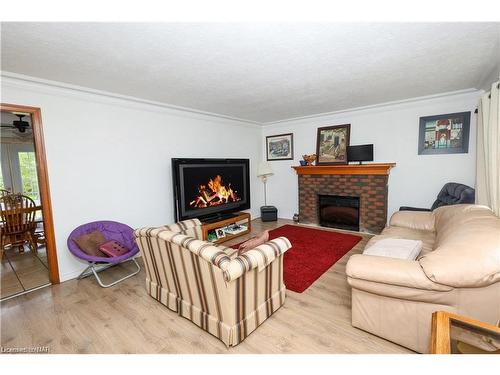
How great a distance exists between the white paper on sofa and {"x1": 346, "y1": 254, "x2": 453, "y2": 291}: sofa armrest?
48 cm

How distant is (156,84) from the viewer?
2775mm

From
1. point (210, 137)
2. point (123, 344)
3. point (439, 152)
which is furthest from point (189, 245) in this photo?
point (439, 152)

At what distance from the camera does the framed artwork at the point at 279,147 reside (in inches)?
211

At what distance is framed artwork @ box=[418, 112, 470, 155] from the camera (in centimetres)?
351

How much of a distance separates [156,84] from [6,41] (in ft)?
4.14

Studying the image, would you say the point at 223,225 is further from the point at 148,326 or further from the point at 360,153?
the point at 360,153

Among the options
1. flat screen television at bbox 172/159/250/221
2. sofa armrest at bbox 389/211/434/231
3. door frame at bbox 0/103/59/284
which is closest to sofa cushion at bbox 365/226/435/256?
sofa armrest at bbox 389/211/434/231

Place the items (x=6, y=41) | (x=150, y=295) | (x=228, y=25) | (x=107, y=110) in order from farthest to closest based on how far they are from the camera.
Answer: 1. (x=107, y=110)
2. (x=150, y=295)
3. (x=6, y=41)
4. (x=228, y=25)

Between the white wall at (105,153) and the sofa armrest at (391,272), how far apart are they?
305 cm

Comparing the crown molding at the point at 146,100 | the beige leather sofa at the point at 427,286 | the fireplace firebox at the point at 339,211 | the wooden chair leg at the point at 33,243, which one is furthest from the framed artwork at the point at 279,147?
the wooden chair leg at the point at 33,243

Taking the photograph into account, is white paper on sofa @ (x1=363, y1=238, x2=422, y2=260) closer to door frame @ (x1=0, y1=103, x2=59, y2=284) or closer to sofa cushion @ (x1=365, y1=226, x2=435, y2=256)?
sofa cushion @ (x1=365, y1=226, x2=435, y2=256)

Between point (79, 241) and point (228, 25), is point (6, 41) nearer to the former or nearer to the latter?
point (228, 25)

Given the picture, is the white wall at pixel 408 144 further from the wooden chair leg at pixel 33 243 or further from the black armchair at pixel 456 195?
the wooden chair leg at pixel 33 243
